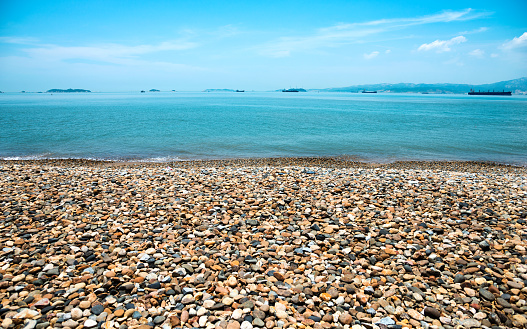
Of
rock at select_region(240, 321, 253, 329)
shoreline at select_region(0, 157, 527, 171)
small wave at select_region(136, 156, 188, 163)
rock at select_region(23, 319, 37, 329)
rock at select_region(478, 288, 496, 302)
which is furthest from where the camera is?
small wave at select_region(136, 156, 188, 163)

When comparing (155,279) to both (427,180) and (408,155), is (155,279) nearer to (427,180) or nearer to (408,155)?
(427,180)

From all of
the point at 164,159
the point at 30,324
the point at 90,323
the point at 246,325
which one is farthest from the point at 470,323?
the point at 164,159

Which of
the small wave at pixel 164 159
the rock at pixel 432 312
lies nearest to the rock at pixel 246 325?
the rock at pixel 432 312

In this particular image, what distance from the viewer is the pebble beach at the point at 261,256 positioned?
511 centimetres

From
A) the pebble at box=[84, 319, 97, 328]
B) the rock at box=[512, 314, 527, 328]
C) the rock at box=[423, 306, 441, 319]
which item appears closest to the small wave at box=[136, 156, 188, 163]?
the pebble at box=[84, 319, 97, 328]

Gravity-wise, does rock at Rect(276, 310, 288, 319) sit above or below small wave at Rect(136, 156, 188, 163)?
above

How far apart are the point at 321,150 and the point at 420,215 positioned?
20965 millimetres

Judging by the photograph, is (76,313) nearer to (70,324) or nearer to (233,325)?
(70,324)

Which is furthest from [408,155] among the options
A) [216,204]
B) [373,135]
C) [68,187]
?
[68,187]

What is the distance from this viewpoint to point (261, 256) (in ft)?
22.6

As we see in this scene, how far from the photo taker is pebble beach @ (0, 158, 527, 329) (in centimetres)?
511

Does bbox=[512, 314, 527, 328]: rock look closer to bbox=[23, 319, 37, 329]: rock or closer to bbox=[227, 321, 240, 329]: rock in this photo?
bbox=[227, 321, 240, 329]: rock

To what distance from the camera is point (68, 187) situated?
1138 cm

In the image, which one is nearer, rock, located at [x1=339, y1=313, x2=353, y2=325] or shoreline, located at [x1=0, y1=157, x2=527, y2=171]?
rock, located at [x1=339, y1=313, x2=353, y2=325]
